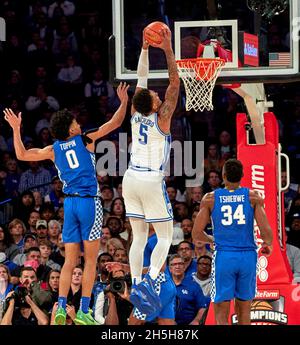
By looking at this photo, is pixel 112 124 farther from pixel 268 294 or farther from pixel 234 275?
pixel 268 294

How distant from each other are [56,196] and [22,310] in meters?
3.75

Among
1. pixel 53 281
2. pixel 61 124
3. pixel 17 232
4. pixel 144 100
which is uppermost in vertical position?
pixel 144 100

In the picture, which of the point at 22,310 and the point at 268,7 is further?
the point at 22,310

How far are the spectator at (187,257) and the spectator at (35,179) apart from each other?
3.85 m

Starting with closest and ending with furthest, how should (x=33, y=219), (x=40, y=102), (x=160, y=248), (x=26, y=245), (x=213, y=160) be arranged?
(x=160, y=248) → (x=26, y=245) → (x=33, y=219) → (x=213, y=160) → (x=40, y=102)

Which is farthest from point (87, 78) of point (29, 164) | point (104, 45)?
point (29, 164)

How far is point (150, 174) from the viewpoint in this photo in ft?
36.8

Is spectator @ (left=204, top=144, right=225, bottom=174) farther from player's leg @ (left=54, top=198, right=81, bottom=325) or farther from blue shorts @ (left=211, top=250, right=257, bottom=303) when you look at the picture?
player's leg @ (left=54, top=198, right=81, bottom=325)

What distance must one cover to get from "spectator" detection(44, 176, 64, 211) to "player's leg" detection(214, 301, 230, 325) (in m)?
5.47

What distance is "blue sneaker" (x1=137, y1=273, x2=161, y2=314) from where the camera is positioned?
36.1ft

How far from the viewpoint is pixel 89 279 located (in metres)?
11.2

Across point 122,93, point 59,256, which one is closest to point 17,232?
point 59,256

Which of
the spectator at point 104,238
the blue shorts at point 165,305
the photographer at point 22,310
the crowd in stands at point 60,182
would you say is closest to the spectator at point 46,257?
the crowd in stands at point 60,182
